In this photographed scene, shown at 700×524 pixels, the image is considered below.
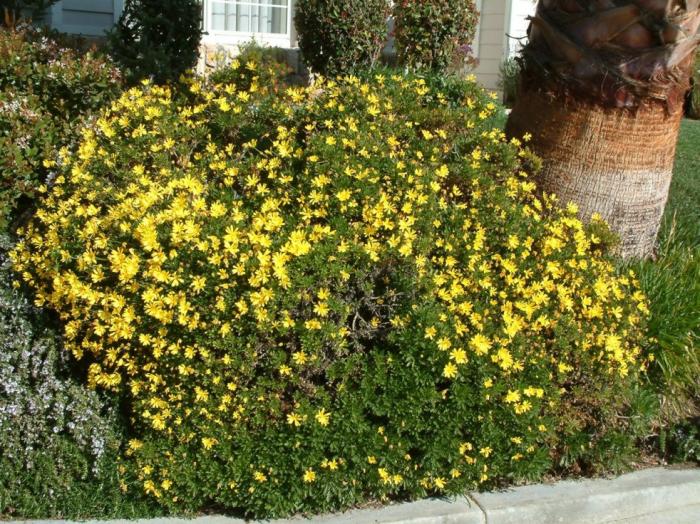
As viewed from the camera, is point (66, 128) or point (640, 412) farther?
point (66, 128)

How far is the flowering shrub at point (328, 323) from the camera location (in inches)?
130

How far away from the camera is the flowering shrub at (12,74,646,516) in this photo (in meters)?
3.29

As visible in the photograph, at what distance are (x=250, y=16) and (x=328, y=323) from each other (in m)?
9.24

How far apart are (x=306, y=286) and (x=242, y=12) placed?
30.1 feet

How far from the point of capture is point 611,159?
469cm

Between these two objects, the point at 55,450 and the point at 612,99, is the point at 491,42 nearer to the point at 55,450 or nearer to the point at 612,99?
the point at 612,99

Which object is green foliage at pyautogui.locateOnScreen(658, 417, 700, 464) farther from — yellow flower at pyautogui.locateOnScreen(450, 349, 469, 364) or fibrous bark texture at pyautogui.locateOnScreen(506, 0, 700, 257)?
yellow flower at pyautogui.locateOnScreen(450, 349, 469, 364)

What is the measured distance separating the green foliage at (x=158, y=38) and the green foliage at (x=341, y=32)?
126cm

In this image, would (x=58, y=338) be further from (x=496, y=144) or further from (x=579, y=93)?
(x=579, y=93)

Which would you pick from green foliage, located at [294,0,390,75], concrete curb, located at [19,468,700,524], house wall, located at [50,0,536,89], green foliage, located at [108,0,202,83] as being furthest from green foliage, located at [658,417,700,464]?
house wall, located at [50,0,536,89]

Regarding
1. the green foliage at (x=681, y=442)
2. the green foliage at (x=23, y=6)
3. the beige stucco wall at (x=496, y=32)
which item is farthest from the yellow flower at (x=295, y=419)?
the beige stucco wall at (x=496, y=32)

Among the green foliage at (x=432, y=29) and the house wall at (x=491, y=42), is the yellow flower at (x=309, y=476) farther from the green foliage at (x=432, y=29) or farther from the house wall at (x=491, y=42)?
the house wall at (x=491, y=42)

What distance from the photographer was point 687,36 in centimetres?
445

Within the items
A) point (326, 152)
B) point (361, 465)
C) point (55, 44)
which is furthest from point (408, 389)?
point (55, 44)
